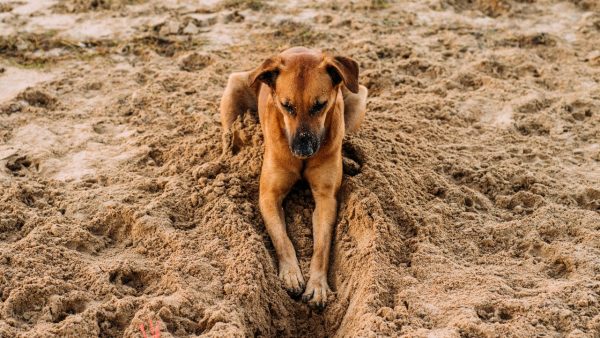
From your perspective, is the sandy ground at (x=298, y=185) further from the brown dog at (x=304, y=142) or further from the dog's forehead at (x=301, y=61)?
the dog's forehead at (x=301, y=61)

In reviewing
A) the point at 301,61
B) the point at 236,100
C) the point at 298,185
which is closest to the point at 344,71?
the point at 301,61

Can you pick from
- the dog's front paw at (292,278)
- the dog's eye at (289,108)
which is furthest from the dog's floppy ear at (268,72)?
the dog's front paw at (292,278)

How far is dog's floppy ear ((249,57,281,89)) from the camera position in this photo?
16.0ft

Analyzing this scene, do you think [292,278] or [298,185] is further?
[298,185]

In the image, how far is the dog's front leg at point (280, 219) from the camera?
4715mm

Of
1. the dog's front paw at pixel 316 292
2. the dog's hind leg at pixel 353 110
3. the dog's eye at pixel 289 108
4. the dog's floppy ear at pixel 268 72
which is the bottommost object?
the dog's front paw at pixel 316 292

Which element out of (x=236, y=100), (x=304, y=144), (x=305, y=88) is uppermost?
(x=305, y=88)

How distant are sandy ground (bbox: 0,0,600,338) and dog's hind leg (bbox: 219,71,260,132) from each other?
130mm

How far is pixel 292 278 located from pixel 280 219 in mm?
496

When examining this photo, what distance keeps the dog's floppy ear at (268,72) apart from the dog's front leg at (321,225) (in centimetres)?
71

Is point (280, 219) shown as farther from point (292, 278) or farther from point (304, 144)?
point (304, 144)

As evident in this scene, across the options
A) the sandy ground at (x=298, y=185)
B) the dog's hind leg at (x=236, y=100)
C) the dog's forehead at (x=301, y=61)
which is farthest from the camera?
the dog's hind leg at (x=236, y=100)

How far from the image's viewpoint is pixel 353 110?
585 centimetres

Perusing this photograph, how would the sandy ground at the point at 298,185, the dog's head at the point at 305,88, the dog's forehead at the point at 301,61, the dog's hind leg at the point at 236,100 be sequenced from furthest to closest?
the dog's hind leg at the point at 236,100, the dog's forehead at the point at 301,61, the dog's head at the point at 305,88, the sandy ground at the point at 298,185
